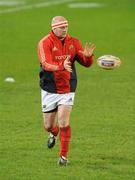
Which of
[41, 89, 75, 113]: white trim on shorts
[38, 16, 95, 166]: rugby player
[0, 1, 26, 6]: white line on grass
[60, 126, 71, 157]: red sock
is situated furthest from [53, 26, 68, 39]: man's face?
[0, 1, 26, 6]: white line on grass

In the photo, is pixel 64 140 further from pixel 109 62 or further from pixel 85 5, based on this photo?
pixel 85 5

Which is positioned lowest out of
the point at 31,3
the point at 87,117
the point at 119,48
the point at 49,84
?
the point at 31,3

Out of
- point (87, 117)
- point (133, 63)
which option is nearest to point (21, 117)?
point (87, 117)

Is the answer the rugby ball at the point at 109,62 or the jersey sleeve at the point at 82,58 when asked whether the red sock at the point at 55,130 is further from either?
the jersey sleeve at the point at 82,58

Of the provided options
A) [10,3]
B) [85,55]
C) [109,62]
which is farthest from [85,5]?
[85,55]

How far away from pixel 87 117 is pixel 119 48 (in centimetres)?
1627

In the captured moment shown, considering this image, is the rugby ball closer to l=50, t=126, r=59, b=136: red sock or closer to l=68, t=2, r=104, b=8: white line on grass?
l=50, t=126, r=59, b=136: red sock

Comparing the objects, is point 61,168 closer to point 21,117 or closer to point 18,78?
point 21,117

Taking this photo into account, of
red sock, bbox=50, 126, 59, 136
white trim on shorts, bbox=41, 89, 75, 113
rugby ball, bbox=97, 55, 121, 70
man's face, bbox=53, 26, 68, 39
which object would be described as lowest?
red sock, bbox=50, 126, 59, 136

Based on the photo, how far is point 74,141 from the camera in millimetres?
16438

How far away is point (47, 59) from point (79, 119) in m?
5.49

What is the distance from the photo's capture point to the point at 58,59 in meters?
14.1

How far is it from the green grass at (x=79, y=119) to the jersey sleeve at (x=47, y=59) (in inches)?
63.3

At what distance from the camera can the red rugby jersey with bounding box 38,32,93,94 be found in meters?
13.9
